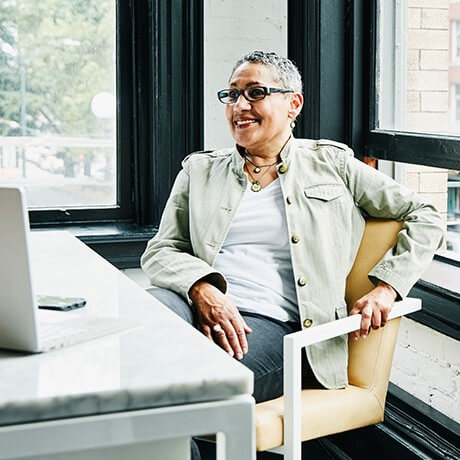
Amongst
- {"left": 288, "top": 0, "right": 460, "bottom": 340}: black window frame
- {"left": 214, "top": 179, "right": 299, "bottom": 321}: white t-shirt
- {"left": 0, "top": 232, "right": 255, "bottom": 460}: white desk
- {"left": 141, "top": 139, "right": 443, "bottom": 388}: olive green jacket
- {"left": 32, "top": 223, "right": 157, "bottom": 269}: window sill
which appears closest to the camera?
{"left": 0, "top": 232, "right": 255, "bottom": 460}: white desk

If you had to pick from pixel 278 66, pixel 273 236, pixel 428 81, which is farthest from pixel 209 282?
pixel 428 81

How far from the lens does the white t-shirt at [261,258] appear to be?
2531 millimetres

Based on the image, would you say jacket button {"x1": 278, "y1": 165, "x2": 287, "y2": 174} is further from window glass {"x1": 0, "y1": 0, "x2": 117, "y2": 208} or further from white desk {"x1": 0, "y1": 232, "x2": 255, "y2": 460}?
white desk {"x1": 0, "y1": 232, "x2": 255, "y2": 460}

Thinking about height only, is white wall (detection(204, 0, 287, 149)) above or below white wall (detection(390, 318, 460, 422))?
above

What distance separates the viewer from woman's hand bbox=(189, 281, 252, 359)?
2.35 m

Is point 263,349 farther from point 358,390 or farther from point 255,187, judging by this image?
point 255,187

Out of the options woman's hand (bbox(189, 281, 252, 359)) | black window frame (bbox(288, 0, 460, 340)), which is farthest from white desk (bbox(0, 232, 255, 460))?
black window frame (bbox(288, 0, 460, 340))

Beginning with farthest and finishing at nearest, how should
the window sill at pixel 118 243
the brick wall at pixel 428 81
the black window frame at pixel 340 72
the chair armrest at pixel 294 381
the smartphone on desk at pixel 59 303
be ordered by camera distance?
1. the window sill at pixel 118 243
2. the black window frame at pixel 340 72
3. the brick wall at pixel 428 81
4. the chair armrest at pixel 294 381
5. the smartphone on desk at pixel 59 303

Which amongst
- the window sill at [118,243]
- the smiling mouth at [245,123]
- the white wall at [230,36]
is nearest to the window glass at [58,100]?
the window sill at [118,243]

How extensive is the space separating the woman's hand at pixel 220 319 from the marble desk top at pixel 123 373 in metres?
0.81

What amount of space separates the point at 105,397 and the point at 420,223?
154 cm

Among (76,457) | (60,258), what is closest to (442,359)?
(60,258)

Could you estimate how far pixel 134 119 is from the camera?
356 centimetres

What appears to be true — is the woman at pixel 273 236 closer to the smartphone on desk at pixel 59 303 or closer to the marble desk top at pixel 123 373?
the smartphone on desk at pixel 59 303
